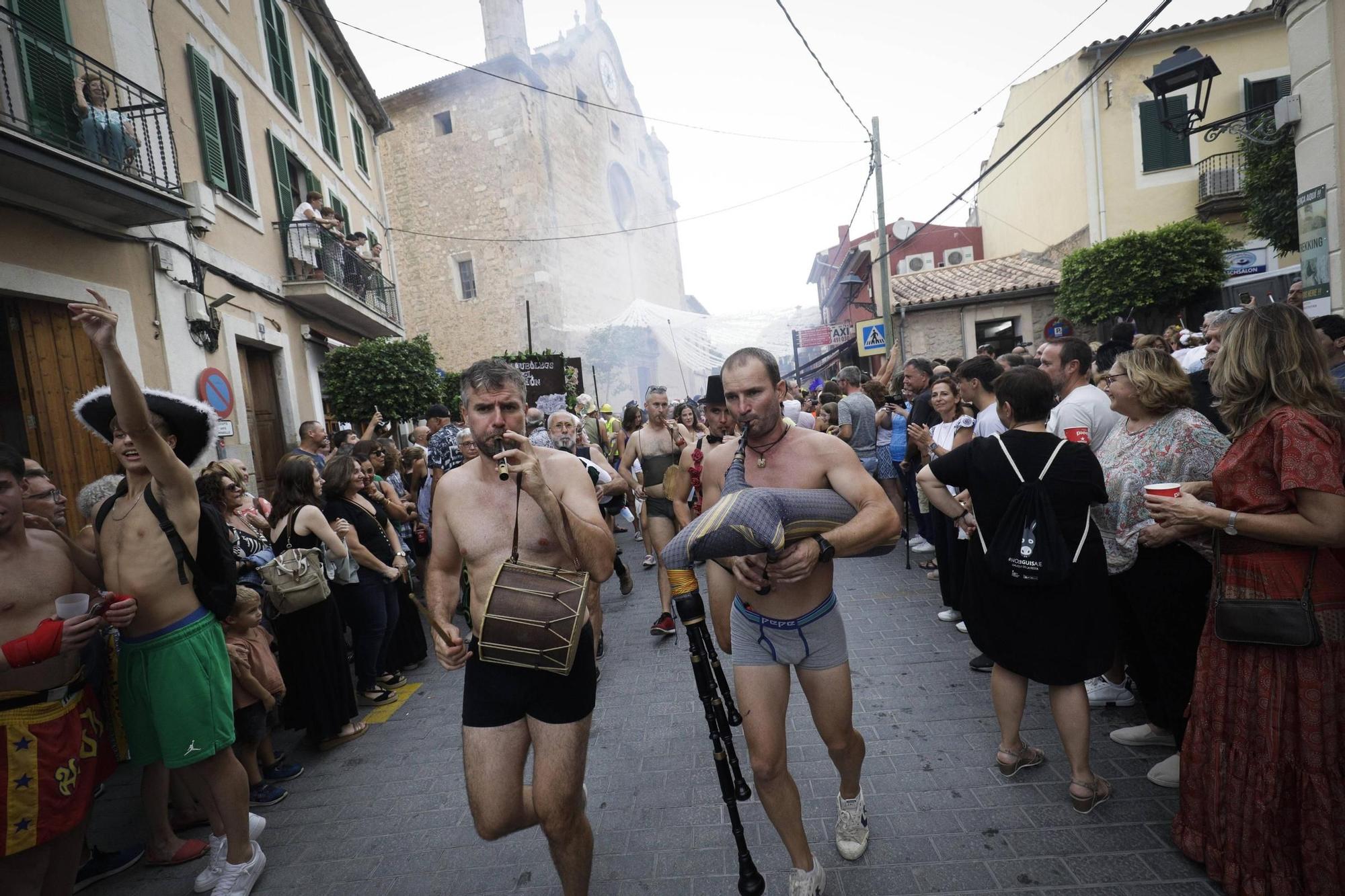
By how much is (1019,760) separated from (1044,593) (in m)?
0.88

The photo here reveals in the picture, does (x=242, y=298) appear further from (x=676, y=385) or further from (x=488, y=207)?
(x=676, y=385)

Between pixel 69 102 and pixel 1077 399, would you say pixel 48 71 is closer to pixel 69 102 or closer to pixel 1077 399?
pixel 69 102

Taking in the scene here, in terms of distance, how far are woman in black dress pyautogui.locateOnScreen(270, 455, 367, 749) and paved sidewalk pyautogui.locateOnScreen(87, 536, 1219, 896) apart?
20 cm

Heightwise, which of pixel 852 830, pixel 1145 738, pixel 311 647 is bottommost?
pixel 1145 738

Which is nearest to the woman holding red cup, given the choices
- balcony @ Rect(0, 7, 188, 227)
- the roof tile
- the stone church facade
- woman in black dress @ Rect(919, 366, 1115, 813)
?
woman in black dress @ Rect(919, 366, 1115, 813)

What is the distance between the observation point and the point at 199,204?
8297 mm

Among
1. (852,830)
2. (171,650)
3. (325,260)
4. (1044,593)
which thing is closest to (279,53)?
(325,260)

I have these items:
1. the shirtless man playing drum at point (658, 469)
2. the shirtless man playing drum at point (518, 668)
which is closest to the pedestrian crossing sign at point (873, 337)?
the shirtless man playing drum at point (658, 469)

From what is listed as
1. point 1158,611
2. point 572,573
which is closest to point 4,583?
point 572,573

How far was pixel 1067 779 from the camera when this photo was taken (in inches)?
123

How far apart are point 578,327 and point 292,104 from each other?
17.7m

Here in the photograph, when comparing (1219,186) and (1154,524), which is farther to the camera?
(1219,186)

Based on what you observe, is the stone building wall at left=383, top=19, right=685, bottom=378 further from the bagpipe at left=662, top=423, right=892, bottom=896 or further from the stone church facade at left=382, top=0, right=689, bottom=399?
the bagpipe at left=662, top=423, right=892, bottom=896

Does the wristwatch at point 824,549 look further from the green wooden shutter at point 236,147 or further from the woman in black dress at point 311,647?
the green wooden shutter at point 236,147
